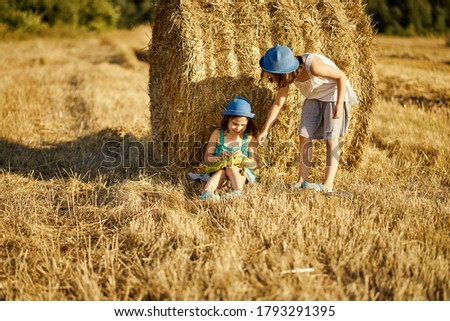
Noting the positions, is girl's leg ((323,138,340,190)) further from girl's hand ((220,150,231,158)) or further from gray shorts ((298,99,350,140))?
girl's hand ((220,150,231,158))

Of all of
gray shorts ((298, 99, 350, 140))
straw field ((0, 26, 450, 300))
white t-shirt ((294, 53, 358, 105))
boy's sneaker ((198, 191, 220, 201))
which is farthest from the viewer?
gray shorts ((298, 99, 350, 140))

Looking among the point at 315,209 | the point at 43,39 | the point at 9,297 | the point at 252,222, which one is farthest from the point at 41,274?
the point at 43,39

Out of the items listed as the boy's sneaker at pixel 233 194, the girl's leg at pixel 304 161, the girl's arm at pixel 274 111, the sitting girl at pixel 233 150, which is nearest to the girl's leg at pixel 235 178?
the sitting girl at pixel 233 150

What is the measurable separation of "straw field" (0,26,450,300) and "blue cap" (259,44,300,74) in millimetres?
1026

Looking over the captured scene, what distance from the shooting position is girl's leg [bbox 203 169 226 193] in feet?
13.9

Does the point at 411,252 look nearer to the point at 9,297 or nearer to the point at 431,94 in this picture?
the point at 9,297

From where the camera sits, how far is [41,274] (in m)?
2.98

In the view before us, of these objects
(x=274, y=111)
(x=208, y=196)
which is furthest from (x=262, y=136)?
(x=208, y=196)

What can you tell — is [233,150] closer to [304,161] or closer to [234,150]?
[234,150]

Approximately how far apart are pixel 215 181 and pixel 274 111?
0.84 meters

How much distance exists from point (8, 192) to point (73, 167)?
39.9 inches

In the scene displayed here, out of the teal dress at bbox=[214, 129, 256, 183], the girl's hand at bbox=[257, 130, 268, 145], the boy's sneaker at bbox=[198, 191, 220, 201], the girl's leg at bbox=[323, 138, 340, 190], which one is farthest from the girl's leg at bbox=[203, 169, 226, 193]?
the girl's leg at bbox=[323, 138, 340, 190]

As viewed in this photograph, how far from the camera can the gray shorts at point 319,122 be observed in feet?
14.7

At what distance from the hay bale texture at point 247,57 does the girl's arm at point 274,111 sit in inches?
11.1
